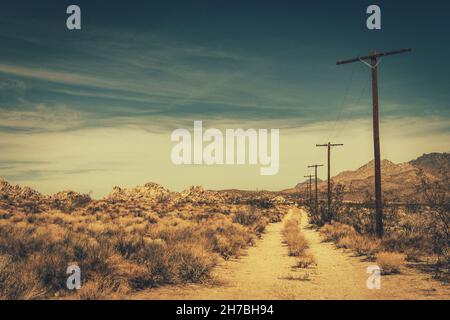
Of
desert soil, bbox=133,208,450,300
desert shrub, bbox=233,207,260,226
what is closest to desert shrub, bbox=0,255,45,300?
desert soil, bbox=133,208,450,300

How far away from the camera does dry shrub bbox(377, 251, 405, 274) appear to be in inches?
486

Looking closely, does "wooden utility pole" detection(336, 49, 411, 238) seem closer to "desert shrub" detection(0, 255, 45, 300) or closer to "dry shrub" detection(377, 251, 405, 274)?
"dry shrub" detection(377, 251, 405, 274)

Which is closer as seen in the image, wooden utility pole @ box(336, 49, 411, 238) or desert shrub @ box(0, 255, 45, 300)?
desert shrub @ box(0, 255, 45, 300)

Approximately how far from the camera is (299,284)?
1073cm

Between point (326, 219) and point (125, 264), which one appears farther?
point (326, 219)

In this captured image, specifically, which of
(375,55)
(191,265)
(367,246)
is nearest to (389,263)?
(367,246)

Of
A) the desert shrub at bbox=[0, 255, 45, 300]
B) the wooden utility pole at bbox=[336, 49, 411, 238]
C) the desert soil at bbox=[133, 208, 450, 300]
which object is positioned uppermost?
the wooden utility pole at bbox=[336, 49, 411, 238]

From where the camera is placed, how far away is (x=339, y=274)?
40.5 feet

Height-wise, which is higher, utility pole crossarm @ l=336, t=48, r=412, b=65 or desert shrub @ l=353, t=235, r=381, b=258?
utility pole crossarm @ l=336, t=48, r=412, b=65

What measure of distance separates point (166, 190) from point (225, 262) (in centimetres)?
11656

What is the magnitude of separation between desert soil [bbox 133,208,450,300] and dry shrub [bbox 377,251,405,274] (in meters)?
0.31

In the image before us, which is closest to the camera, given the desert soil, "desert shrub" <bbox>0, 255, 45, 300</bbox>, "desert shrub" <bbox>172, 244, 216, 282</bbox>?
"desert shrub" <bbox>0, 255, 45, 300</bbox>
